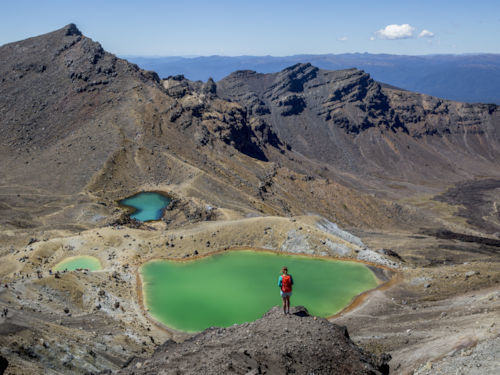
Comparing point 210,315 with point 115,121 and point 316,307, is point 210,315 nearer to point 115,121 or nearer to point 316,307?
point 316,307

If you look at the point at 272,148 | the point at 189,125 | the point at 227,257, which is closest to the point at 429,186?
the point at 272,148

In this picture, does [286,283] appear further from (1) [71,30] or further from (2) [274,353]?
(1) [71,30]

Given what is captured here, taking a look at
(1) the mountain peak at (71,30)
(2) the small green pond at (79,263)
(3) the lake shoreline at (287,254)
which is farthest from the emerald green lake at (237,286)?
(1) the mountain peak at (71,30)

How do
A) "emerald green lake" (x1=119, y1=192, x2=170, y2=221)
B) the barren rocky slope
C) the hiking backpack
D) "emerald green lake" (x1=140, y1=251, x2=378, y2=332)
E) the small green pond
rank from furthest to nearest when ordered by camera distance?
"emerald green lake" (x1=119, y1=192, x2=170, y2=221), the small green pond, "emerald green lake" (x1=140, y1=251, x2=378, y2=332), the barren rocky slope, the hiking backpack

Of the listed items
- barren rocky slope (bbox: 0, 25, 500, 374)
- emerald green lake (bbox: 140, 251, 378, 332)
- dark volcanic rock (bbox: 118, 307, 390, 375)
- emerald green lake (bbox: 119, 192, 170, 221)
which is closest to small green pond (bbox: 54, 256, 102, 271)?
barren rocky slope (bbox: 0, 25, 500, 374)

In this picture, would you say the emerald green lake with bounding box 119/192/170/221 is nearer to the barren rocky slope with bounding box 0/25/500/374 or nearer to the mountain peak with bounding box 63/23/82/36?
the barren rocky slope with bounding box 0/25/500/374

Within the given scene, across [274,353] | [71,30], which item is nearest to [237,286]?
[274,353]

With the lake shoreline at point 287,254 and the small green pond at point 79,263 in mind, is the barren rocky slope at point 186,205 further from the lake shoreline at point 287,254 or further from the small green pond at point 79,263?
the small green pond at point 79,263
